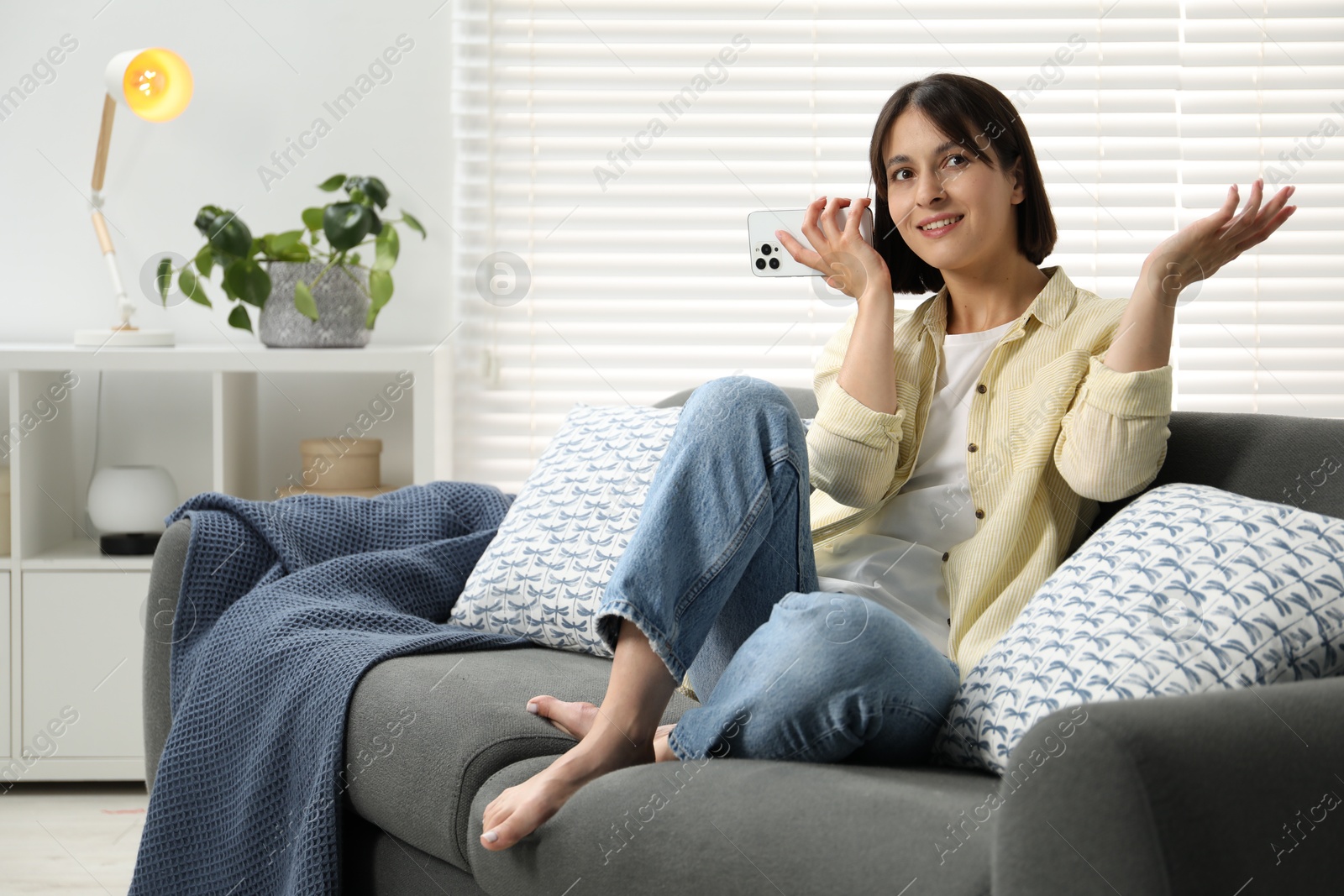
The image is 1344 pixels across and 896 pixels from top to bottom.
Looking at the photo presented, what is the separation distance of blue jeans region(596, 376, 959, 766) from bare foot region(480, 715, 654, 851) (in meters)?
0.05

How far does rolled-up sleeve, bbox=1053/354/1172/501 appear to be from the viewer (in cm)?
120

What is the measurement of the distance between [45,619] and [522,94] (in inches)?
55.1

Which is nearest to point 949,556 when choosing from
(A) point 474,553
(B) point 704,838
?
(B) point 704,838

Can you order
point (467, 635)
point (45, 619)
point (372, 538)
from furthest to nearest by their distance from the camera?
point (45, 619)
point (372, 538)
point (467, 635)

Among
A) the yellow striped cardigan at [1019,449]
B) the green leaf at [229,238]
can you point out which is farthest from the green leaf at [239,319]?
the yellow striped cardigan at [1019,449]

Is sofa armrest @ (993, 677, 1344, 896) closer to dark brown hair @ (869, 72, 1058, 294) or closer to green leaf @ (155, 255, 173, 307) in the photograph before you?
dark brown hair @ (869, 72, 1058, 294)

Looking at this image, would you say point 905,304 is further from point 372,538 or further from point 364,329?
point 372,538

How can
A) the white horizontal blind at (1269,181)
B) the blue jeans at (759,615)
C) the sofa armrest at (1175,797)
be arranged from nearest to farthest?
the sofa armrest at (1175,797), the blue jeans at (759,615), the white horizontal blind at (1269,181)

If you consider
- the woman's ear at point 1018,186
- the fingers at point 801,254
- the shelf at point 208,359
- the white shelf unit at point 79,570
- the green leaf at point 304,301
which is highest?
the woman's ear at point 1018,186

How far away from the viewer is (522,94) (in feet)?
8.28

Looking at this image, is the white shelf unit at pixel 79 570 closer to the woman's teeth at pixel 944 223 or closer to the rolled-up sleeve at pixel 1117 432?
the woman's teeth at pixel 944 223

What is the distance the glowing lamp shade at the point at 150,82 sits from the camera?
2242mm

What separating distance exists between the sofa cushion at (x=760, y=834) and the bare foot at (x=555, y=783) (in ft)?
0.04

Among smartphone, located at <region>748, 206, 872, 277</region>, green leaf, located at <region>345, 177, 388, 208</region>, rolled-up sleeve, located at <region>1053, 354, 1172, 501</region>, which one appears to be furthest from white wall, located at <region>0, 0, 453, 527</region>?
rolled-up sleeve, located at <region>1053, 354, 1172, 501</region>
